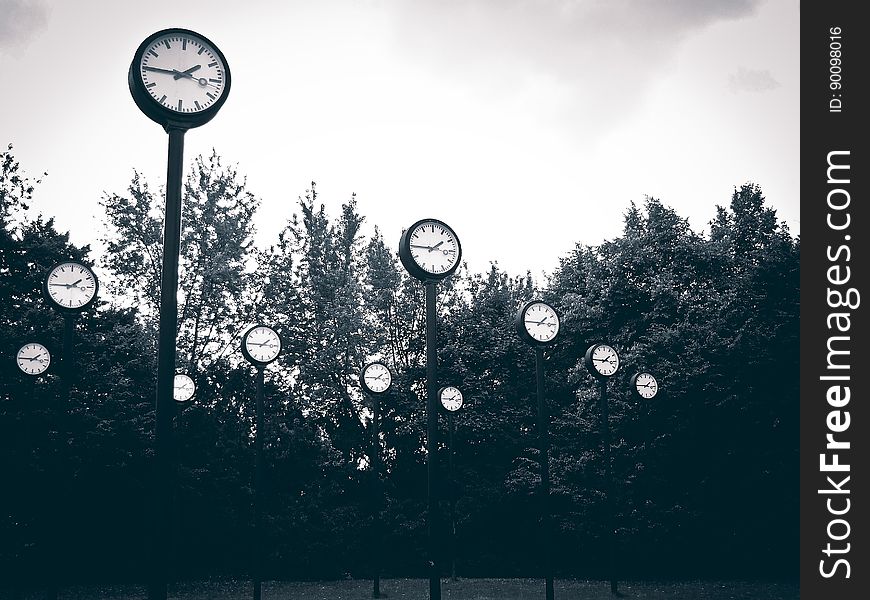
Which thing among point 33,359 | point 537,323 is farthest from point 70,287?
point 537,323

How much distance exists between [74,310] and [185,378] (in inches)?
264

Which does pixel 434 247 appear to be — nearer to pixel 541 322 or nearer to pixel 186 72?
pixel 541 322

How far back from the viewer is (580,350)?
2539cm

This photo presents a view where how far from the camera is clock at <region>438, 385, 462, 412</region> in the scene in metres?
19.8

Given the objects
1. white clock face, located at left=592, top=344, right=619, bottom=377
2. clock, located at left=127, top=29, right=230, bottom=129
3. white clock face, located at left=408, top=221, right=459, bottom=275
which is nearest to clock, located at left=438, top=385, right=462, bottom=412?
white clock face, located at left=592, top=344, right=619, bottom=377

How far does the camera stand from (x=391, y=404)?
89.3 ft

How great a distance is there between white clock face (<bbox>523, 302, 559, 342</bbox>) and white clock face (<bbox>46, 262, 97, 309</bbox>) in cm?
740

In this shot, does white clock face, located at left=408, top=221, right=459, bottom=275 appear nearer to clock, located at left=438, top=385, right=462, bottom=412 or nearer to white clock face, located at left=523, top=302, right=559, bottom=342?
white clock face, located at left=523, top=302, right=559, bottom=342

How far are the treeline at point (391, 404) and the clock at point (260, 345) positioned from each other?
6.60 m

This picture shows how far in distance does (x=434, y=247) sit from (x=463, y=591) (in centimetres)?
1317

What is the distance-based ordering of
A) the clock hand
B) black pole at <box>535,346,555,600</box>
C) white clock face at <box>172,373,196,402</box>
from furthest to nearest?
1. white clock face at <box>172,373,196,402</box>
2. black pole at <box>535,346,555,600</box>
3. the clock hand

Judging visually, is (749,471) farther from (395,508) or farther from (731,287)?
(395,508)

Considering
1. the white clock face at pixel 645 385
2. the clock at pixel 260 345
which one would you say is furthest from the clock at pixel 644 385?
the clock at pixel 260 345

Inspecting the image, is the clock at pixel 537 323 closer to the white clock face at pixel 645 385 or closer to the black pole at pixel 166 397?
the white clock face at pixel 645 385
